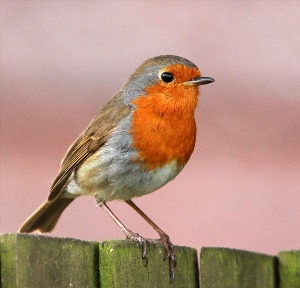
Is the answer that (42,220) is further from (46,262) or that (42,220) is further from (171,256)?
(46,262)

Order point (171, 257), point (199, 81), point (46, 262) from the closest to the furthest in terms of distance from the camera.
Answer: point (46, 262), point (171, 257), point (199, 81)

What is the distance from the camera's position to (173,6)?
5.88 m

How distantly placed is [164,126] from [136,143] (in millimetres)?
152

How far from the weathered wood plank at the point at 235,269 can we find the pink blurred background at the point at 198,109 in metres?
1.49

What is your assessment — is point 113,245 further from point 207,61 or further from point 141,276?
point 207,61

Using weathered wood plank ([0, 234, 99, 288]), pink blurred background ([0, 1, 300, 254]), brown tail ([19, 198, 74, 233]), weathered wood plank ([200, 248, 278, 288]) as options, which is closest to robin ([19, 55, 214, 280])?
brown tail ([19, 198, 74, 233])

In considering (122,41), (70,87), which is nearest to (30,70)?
(70,87)

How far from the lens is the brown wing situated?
14.6ft

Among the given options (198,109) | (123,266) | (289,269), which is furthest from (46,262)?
(198,109)

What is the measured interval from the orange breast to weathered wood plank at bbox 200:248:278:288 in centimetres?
106

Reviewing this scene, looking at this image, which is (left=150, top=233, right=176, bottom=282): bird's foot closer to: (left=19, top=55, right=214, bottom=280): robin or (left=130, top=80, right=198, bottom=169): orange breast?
(left=19, top=55, right=214, bottom=280): robin

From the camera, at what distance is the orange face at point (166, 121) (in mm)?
4195

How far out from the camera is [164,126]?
13.9ft

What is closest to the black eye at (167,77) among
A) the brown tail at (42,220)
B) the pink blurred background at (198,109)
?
the pink blurred background at (198,109)
